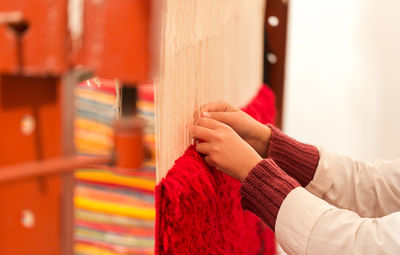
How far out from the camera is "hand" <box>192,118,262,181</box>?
0.57 m

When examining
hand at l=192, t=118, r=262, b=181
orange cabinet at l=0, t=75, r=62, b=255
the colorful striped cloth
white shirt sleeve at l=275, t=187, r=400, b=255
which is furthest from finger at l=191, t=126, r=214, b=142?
the colorful striped cloth

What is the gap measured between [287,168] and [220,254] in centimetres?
22

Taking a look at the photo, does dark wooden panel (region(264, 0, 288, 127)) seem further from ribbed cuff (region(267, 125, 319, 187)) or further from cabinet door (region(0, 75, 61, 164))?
cabinet door (region(0, 75, 61, 164))

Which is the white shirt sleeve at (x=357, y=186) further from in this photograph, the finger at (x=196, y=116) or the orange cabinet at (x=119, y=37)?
the orange cabinet at (x=119, y=37)

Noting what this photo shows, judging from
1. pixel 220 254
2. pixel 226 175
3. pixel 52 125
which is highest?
pixel 52 125

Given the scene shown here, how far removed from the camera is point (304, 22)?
146 centimetres

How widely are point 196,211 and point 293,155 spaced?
28cm

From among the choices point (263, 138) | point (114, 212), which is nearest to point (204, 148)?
point (263, 138)

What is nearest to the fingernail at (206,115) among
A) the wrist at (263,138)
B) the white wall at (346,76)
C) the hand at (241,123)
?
the hand at (241,123)

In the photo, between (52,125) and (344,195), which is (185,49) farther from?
(344,195)

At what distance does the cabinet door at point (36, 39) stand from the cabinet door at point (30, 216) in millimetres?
109

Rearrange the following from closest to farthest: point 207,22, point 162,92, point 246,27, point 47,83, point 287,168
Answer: point 47,83 → point 162,92 → point 207,22 → point 287,168 → point 246,27

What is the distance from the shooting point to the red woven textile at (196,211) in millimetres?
489

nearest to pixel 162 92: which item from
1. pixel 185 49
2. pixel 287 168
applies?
pixel 185 49
